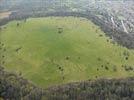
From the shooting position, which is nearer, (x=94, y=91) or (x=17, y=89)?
(x=94, y=91)

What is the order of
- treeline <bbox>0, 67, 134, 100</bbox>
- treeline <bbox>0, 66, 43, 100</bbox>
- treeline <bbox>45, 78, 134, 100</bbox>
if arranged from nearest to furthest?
treeline <bbox>45, 78, 134, 100</bbox> → treeline <bbox>0, 67, 134, 100</bbox> → treeline <bbox>0, 66, 43, 100</bbox>

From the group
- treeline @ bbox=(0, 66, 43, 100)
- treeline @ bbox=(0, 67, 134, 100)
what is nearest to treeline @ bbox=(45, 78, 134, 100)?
treeline @ bbox=(0, 67, 134, 100)

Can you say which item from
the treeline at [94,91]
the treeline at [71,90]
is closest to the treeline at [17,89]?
the treeline at [71,90]

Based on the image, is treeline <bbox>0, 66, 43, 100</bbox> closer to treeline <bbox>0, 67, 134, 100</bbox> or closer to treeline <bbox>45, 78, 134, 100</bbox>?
treeline <bbox>0, 67, 134, 100</bbox>

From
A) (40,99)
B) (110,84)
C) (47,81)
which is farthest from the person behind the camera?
(47,81)

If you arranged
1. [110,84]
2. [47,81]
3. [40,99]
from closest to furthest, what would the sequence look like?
[40,99]
[110,84]
[47,81]

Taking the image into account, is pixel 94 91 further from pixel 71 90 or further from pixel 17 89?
pixel 17 89

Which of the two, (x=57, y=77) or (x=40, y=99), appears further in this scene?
(x=57, y=77)

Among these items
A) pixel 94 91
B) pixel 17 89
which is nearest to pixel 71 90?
pixel 94 91

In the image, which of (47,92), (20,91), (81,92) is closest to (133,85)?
(81,92)

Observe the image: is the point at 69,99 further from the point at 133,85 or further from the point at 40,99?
the point at 133,85

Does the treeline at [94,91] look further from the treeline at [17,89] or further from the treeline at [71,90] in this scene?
the treeline at [17,89]
